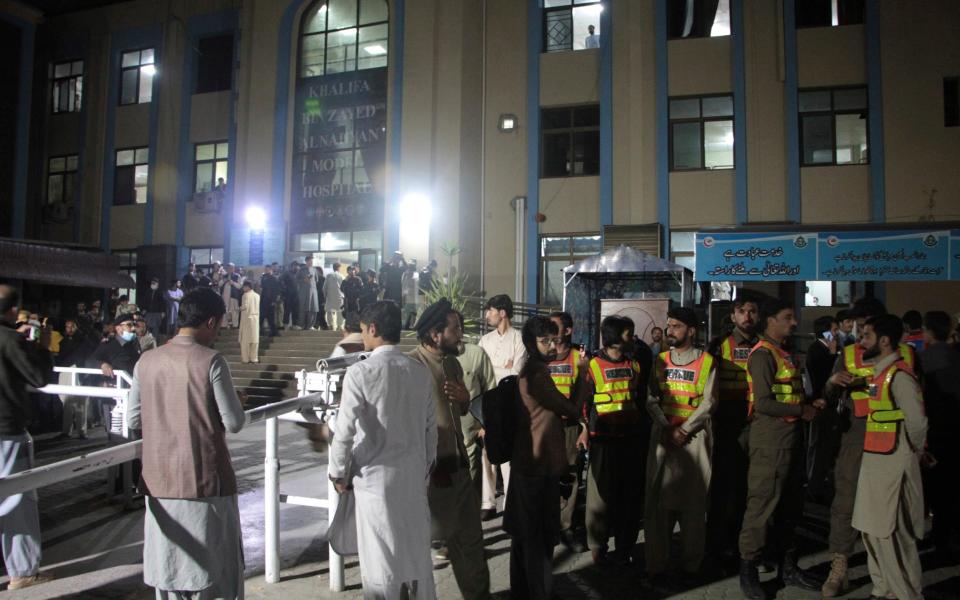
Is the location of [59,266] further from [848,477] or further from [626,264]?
[848,477]

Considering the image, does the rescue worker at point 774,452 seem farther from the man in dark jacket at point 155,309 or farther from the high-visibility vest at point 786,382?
the man in dark jacket at point 155,309

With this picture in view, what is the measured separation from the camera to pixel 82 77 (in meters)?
24.8

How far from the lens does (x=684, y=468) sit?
5.12 m

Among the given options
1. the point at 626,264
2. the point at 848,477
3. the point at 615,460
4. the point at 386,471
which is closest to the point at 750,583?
the point at 848,477

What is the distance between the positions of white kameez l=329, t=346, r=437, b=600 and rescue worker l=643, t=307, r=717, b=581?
2.02m

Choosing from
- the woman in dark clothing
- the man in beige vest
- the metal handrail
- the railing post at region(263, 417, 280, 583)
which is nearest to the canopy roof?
the woman in dark clothing

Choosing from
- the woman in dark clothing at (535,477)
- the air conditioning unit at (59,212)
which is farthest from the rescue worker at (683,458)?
the air conditioning unit at (59,212)

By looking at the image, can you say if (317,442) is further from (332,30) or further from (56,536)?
(332,30)

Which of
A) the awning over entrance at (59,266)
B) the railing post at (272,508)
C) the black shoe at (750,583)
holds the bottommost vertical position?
the black shoe at (750,583)

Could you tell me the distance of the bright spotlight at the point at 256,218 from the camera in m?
21.2

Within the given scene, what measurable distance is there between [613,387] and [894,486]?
78.4 inches

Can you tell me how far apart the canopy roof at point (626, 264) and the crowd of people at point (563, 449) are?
4.70m

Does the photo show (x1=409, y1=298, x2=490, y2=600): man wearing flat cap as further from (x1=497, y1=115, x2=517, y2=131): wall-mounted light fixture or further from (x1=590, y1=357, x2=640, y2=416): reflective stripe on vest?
(x1=497, y1=115, x2=517, y2=131): wall-mounted light fixture

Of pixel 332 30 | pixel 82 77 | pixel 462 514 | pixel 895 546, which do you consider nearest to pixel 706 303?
pixel 895 546
